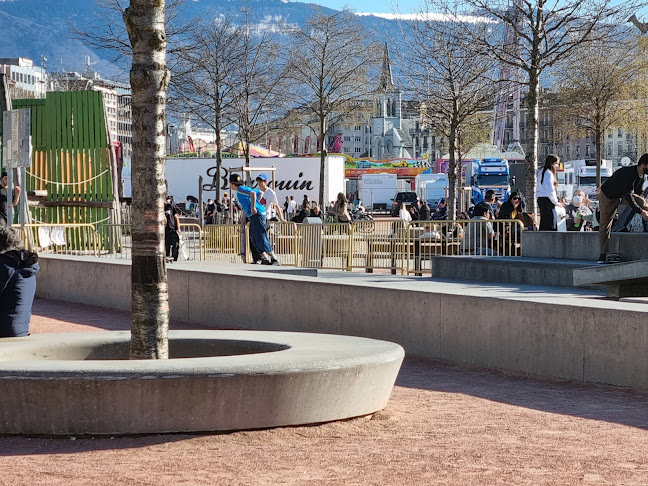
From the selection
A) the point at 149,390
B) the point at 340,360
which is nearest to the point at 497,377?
the point at 340,360

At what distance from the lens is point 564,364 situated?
9367 mm

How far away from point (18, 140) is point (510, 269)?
7.53 m

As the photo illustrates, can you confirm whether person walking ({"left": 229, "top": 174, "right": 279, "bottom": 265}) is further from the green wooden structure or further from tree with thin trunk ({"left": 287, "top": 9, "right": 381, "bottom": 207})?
tree with thin trunk ({"left": 287, "top": 9, "right": 381, "bottom": 207})

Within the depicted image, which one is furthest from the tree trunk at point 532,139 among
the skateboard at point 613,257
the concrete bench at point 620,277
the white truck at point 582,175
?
the white truck at point 582,175

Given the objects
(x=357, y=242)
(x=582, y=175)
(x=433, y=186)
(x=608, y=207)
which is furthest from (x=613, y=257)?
(x=433, y=186)

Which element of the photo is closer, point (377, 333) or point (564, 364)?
point (564, 364)

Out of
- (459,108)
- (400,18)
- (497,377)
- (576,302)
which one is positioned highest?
(400,18)

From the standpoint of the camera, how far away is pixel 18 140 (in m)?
17.4

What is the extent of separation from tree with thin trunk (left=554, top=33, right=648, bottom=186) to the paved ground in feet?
131

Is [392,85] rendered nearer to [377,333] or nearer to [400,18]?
[400,18]

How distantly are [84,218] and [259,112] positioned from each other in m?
25.5

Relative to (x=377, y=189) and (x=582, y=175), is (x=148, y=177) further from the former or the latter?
(x=377, y=189)

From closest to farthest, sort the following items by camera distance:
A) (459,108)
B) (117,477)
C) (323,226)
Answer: (117,477) → (323,226) → (459,108)

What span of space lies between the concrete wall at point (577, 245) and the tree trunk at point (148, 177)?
9.12 metres
